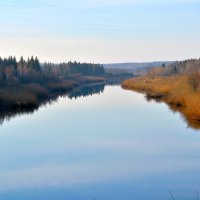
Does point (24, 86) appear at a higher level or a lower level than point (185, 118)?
higher

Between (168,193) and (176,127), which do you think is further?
(176,127)

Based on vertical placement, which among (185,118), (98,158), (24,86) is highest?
(24,86)

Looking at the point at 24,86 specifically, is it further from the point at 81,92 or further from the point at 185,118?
the point at 185,118

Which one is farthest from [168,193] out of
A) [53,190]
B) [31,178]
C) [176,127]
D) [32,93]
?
[32,93]

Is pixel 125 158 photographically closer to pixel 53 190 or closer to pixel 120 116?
pixel 53 190

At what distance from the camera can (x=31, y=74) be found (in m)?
56.5

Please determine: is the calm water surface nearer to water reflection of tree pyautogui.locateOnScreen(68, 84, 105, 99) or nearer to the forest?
the forest

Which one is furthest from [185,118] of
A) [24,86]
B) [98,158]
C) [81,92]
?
[81,92]

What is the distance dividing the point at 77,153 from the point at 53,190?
182 inches

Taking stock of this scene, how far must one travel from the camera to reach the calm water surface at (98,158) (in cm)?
1305

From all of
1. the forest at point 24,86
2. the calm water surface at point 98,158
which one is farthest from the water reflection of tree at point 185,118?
the forest at point 24,86

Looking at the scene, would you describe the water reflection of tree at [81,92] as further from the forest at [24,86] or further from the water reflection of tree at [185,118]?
the water reflection of tree at [185,118]

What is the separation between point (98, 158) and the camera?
16703 mm

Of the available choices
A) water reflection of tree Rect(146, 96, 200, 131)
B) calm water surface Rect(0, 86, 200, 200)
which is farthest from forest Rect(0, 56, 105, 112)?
water reflection of tree Rect(146, 96, 200, 131)
